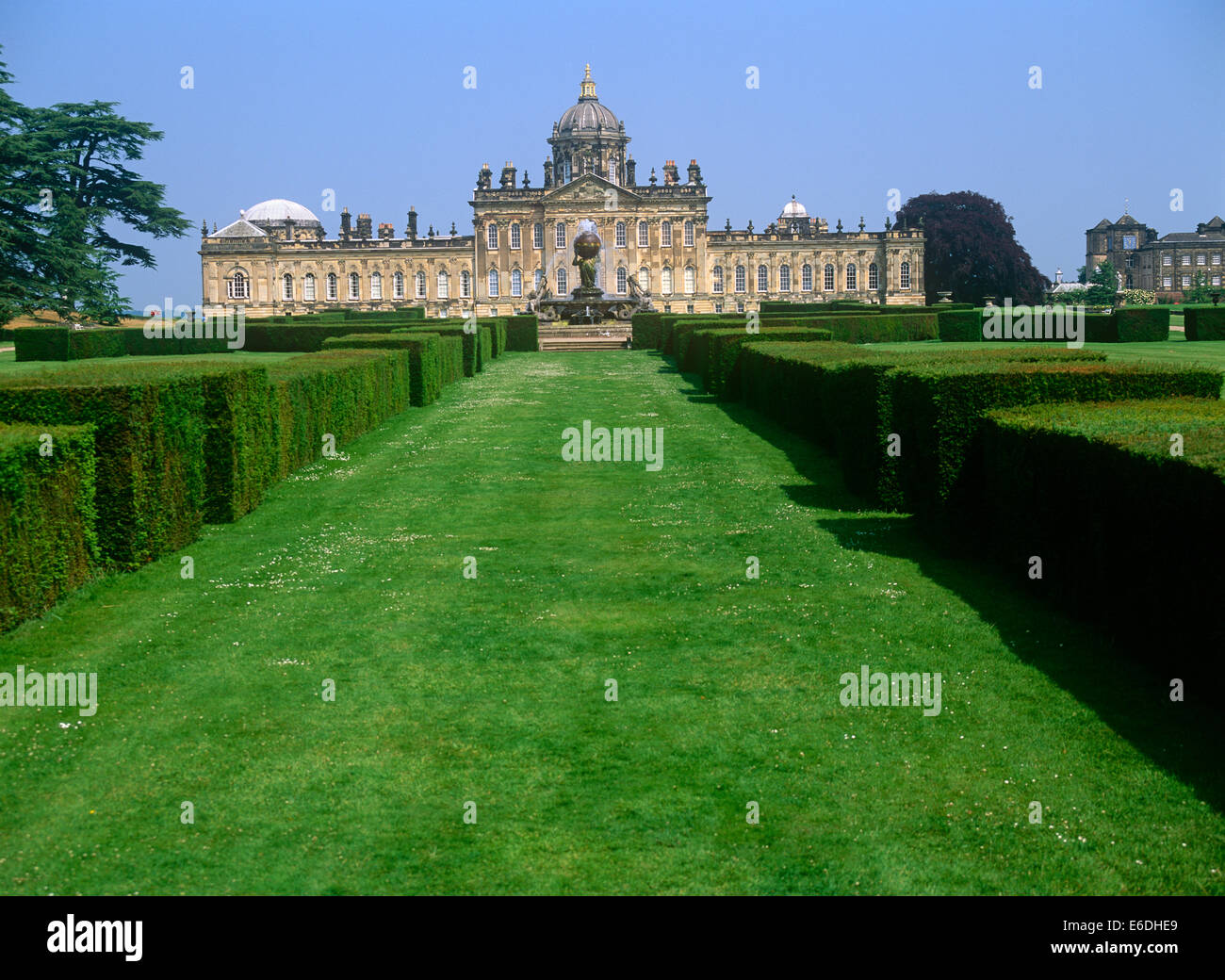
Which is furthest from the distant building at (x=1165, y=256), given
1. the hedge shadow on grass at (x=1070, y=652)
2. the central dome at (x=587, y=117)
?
the hedge shadow on grass at (x=1070, y=652)

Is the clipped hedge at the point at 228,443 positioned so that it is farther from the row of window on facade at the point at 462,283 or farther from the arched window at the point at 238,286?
the arched window at the point at 238,286

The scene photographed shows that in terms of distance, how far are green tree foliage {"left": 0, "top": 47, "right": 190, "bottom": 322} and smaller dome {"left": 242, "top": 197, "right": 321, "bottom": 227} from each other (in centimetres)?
5296

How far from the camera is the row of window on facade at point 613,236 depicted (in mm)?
99688

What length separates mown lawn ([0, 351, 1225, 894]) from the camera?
17.4 ft

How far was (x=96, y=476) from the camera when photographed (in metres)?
10.8

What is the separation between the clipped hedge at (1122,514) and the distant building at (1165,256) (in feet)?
480

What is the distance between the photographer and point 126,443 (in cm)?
1088

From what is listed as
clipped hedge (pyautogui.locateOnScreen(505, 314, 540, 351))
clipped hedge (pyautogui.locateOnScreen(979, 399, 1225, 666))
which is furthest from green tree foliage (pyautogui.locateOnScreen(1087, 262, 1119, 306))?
clipped hedge (pyautogui.locateOnScreen(979, 399, 1225, 666))

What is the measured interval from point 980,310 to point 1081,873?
1892 inches

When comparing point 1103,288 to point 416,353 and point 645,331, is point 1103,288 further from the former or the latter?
point 416,353

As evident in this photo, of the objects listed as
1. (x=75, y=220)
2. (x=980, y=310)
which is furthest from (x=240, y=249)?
(x=980, y=310)

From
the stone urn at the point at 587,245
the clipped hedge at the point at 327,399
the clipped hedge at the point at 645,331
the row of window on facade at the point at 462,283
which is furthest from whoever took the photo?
the row of window on facade at the point at 462,283

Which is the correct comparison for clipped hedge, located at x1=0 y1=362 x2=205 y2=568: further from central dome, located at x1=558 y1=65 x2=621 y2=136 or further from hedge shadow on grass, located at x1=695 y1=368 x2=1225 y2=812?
central dome, located at x1=558 y1=65 x2=621 y2=136
